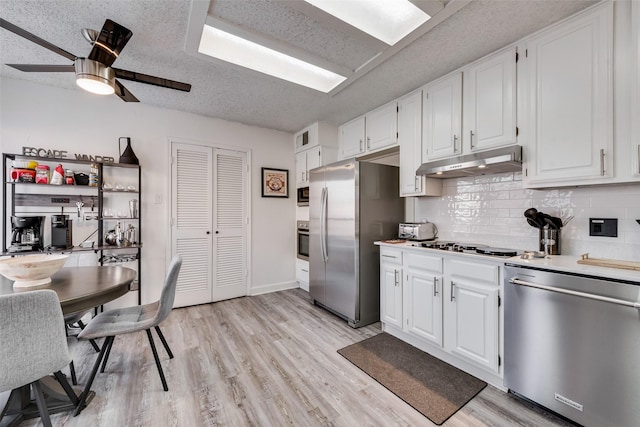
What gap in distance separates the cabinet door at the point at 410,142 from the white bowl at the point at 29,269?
9.76 feet

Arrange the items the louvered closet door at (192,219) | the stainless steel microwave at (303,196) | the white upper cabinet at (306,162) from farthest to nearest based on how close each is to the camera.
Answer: the stainless steel microwave at (303,196) < the white upper cabinet at (306,162) < the louvered closet door at (192,219)

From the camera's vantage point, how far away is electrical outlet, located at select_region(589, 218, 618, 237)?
5.73 feet

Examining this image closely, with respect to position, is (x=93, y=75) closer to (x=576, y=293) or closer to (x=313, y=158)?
(x=313, y=158)

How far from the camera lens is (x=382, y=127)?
3.15m

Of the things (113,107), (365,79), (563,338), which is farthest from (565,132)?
(113,107)

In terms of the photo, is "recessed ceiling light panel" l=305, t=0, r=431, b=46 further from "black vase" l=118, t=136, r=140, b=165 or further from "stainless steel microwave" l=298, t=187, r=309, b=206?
"black vase" l=118, t=136, r=140, b=165

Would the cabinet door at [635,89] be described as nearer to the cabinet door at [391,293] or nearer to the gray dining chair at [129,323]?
the cabinet door at [391,293]

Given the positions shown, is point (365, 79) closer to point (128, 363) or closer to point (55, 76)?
point (55, 76)

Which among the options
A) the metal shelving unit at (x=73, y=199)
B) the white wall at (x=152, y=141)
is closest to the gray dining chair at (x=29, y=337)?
the metal shelving unit at (x=73, y=199)

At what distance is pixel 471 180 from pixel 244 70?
2.44 metres

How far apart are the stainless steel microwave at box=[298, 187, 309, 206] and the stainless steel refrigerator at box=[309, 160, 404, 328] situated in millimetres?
814

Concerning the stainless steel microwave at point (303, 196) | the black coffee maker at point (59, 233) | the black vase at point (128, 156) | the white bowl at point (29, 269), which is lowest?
the white bowl at point (29, 269)

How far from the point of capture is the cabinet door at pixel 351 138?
346 cm

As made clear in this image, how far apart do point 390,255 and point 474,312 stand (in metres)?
0.90
